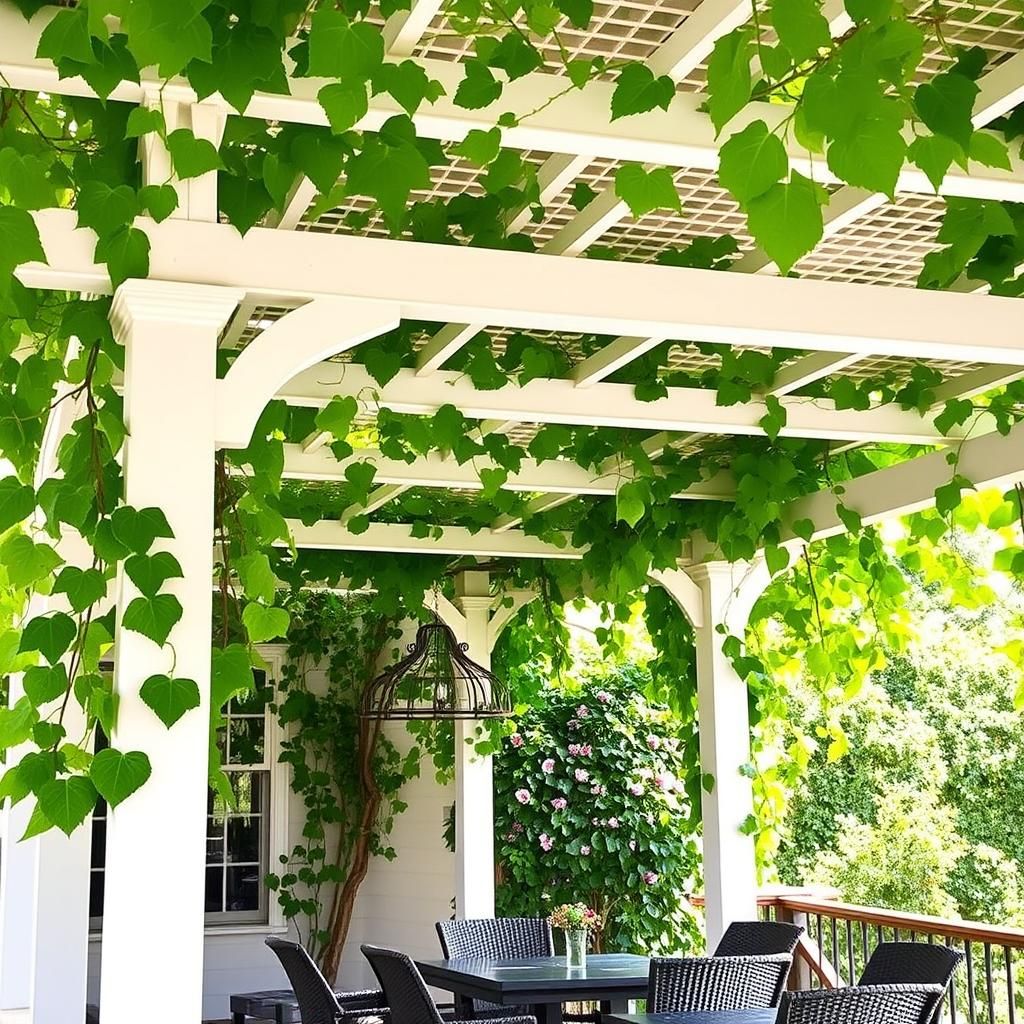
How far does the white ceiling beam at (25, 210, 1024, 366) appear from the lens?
2479mm

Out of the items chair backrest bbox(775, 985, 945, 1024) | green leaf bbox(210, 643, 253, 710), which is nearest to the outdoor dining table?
chair backrest bbox(775, 985, 945, 1024)

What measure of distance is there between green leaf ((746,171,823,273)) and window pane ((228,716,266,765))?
27.7 feet

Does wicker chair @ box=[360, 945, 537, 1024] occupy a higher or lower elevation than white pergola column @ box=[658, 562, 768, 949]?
lower

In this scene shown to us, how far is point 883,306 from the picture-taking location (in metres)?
3.00

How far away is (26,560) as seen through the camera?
2621 mm

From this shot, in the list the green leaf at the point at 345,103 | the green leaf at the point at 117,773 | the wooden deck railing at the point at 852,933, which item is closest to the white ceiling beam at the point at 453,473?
the wooden deck railing at the point at 852,933

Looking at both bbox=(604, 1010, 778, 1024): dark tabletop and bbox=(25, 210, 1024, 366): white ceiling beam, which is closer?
bbox=(25, 210, 1024, 366): white ceiling beam

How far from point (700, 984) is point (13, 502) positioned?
2954 mm

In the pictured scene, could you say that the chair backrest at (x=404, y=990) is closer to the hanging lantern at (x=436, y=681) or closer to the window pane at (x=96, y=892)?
the hanging lantern at (x=436, y=681)

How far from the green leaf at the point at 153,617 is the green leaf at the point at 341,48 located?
0.94 meters

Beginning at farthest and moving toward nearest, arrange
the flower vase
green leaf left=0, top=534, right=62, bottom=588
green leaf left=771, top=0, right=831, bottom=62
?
the flower vase
green leaf left=0, top=534, right=62, bottom=588
green leaf left=771, top=0, right=831, bottom=62

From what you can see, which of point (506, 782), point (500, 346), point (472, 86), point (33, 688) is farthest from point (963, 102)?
point (506, 782)

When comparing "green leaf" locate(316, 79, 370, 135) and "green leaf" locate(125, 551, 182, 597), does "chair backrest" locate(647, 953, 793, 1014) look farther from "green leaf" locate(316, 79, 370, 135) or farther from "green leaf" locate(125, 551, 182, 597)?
"green leaf" locate(316, 79, 370, 135)

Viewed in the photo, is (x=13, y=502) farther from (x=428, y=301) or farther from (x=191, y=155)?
(x=428, y=301)
